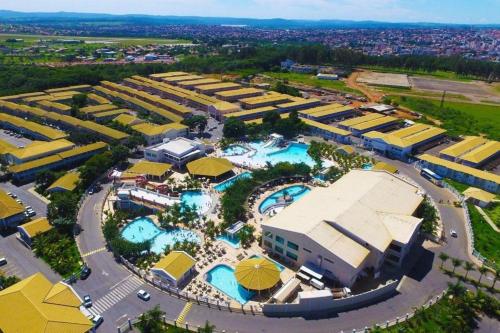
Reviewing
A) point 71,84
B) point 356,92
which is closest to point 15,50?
point 71,84

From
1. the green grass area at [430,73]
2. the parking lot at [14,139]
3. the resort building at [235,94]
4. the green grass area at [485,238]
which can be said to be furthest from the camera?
the green grass area at [430,73]

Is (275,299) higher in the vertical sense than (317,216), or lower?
lower

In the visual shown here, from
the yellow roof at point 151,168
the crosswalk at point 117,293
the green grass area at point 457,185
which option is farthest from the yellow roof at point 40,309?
the green grass area at point 457,185

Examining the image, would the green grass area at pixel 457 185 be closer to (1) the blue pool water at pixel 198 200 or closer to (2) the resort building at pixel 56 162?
(1) the blue pool water at pixel 198 200

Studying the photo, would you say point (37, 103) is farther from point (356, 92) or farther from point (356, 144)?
point (356, 92)

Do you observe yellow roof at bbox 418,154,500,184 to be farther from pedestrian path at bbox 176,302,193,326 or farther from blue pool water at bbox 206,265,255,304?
pedestrian path at bbox 176,302,193,326

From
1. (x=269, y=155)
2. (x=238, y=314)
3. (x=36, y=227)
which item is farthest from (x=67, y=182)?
(x=269, y=155)

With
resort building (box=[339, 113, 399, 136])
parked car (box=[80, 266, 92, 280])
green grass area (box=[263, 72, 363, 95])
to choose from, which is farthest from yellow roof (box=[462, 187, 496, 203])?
green grass area (box=[263, 72, 363, 95])
